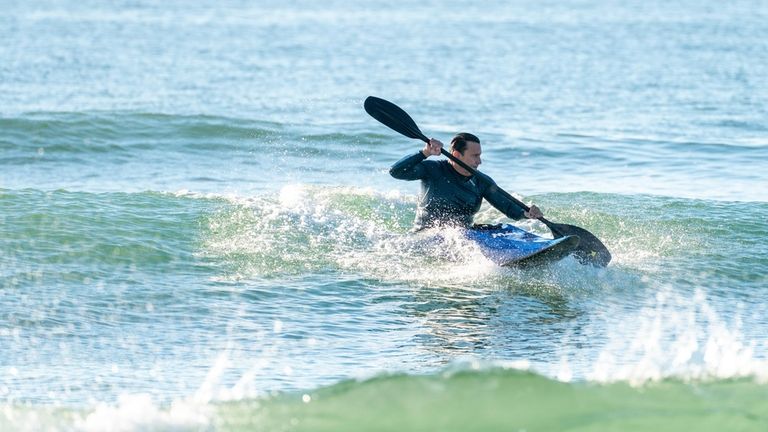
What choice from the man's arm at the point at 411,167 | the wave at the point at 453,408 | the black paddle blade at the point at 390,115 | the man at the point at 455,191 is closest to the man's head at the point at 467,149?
the man at the point at 455,191

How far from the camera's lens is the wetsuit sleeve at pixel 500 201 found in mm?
10297

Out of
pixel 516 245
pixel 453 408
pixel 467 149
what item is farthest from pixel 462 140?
pixel 453 408

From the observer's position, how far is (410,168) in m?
10.1

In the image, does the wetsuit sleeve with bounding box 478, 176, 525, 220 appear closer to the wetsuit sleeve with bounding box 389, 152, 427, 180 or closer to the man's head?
the man's head

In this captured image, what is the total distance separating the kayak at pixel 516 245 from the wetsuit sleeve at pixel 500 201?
0.48ft

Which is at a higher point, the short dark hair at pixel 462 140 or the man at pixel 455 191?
the short dark hair at pixel 462 140

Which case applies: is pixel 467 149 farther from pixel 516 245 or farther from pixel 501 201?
pixel 516 245

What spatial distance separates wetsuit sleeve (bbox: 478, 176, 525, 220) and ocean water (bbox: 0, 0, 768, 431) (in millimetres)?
611

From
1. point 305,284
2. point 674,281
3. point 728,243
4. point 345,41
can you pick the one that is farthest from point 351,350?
point 345,41

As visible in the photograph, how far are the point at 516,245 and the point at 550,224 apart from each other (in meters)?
0.58

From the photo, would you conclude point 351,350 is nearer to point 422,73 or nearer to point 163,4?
point 422,73

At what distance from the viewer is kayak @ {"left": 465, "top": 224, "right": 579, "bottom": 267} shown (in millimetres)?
9578

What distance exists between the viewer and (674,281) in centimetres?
1001

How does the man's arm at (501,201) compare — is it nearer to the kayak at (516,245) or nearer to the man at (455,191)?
the man at (455,191)
